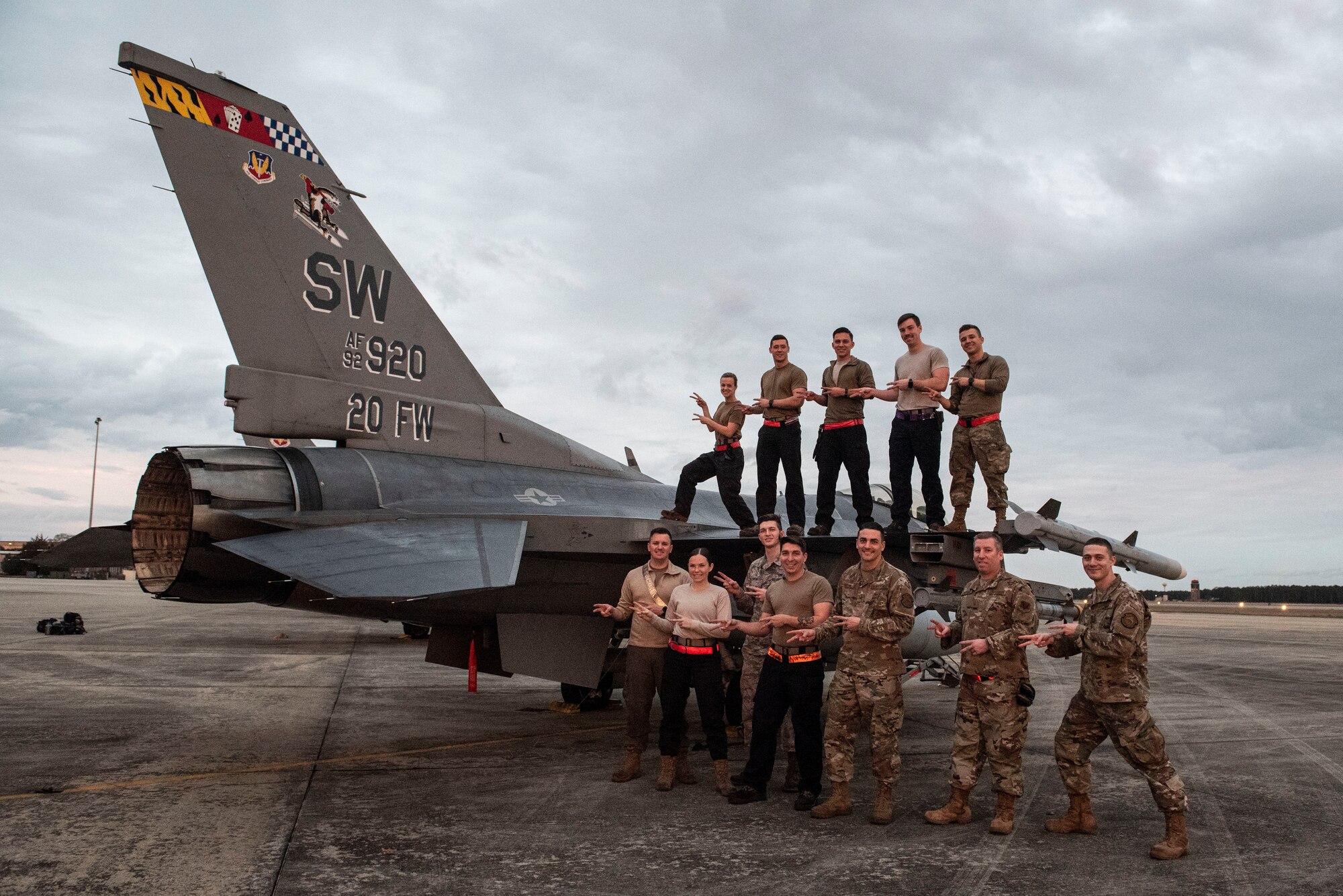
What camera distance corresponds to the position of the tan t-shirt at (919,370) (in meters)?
7.68

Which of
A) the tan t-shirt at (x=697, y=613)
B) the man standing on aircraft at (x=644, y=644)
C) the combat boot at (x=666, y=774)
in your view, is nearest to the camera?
the tan t-shirt at (x=697, y=613)

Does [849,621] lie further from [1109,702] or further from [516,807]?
[516,807]

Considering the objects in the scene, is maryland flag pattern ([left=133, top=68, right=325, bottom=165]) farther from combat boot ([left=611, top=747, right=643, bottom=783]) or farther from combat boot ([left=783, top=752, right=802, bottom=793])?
combat boot ([left=783, top=752, right=802, bottom=793])

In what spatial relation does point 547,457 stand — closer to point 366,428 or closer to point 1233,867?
point 366,428

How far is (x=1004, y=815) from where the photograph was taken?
5.26 meters

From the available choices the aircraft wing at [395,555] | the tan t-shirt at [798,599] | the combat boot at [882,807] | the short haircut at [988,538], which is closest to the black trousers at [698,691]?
the tan t-shirt at [798,599]

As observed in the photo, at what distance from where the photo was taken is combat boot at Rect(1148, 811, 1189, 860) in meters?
4.76

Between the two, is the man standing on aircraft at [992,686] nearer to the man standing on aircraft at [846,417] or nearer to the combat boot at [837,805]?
the combat boot at [837,805]

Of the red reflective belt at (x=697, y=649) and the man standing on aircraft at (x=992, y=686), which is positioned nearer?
the man standing on aircraft at (x=992, y=686)

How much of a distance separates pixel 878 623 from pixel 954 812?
121 cm

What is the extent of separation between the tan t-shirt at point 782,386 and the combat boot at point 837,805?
3457mm

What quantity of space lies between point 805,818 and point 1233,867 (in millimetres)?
2258

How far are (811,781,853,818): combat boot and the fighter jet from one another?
7.81 ft

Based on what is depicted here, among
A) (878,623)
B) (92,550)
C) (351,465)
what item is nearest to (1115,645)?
(878,623)
